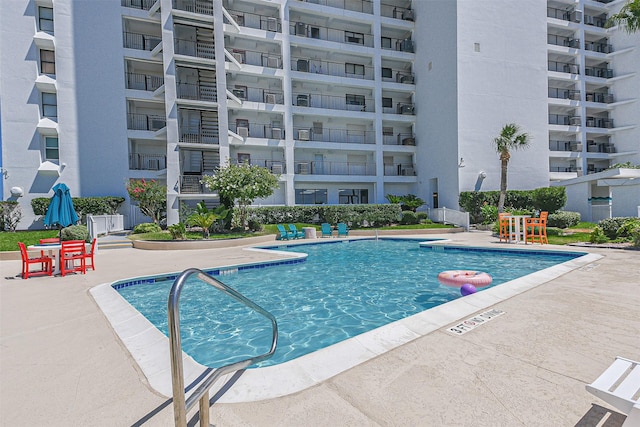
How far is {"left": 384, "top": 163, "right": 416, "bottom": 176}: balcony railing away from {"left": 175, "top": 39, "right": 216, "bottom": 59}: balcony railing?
18094 millimetres

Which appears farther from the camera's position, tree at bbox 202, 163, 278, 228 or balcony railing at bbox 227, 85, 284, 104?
balcony railing at bbox 227, 85, 284, 104

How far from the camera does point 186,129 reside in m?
24.8

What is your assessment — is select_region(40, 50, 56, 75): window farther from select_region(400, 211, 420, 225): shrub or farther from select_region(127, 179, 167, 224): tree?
select_region(400, 211, 420, 225): shrub

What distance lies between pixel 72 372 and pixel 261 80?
27.8 m

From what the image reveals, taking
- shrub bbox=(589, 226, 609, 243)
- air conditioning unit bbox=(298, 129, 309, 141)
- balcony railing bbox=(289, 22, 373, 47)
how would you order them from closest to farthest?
shrub bbox=(589, 226, 609, 243) < air conditioning unit bbox=(298, 129, 309, 141) < balcony railing bbox=(289, 22, 373, 47)

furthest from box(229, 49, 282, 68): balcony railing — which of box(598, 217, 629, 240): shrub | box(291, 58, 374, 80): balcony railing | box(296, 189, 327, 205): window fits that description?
box(598, 217, 629, 240): shrub

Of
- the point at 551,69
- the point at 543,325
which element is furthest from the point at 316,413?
the point at 551,69

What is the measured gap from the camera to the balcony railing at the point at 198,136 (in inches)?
919

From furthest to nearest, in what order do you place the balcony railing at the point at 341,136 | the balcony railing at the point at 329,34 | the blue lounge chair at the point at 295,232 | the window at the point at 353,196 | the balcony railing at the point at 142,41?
the window at the point at 353,196 < the balcony railing at the point at 341,136 < the balcony railing at the point at 329,34 < the balcony railing at the point at 142,41 < the blue lounge chair at the point at 295,232

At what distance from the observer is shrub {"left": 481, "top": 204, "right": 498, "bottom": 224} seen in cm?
2278

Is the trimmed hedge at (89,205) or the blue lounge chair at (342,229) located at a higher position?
the trimmed hedge at (89,205)

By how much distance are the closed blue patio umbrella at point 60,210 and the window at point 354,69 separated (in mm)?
26652

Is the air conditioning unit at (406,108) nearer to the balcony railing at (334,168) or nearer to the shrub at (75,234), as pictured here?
the balcony railing at (334,168)

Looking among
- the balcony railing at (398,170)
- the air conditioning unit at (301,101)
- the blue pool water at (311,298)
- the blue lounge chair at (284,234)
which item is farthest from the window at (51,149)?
the balcony railing at (398,170)
